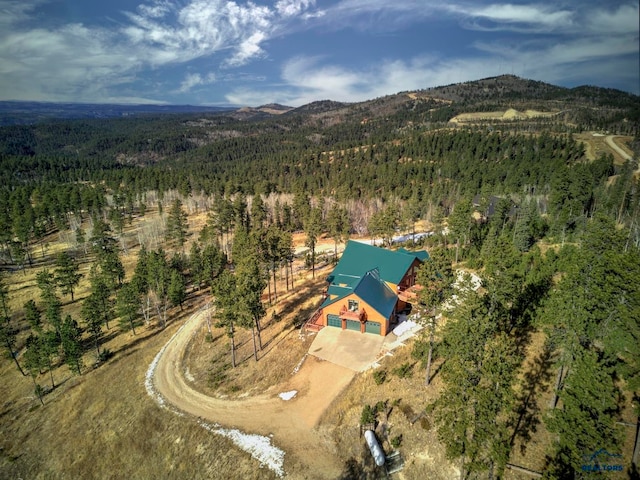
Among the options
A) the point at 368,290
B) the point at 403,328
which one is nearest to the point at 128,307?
the point at 368,290

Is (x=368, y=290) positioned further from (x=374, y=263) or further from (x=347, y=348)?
(x=347, y=348)

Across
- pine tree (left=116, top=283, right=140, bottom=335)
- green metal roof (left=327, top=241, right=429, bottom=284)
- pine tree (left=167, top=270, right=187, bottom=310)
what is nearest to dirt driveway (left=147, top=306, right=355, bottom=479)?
pine tree (left=116, top=283, right=140, bottom=335)

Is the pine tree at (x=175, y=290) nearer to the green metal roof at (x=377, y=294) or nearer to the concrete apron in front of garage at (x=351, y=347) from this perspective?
the concrete apron in front of garage at (x=351, y=347)

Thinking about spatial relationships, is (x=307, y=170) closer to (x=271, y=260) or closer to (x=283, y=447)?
(x=271, y=260)

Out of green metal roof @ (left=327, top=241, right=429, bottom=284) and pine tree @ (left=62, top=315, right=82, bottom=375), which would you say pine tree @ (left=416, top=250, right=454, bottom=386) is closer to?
green metal roof @ (left=327, top=241, right=429, bottom=284)

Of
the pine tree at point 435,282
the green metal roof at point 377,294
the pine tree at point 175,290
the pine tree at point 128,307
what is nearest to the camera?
the pine tree at point 435,282

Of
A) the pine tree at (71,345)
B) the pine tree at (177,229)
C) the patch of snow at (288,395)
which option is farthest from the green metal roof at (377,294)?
the pine tree at (177,229)
